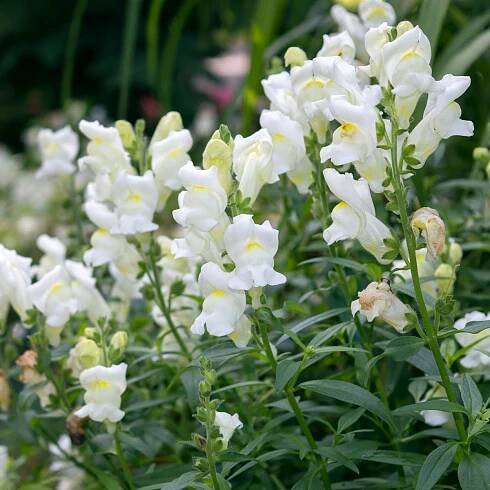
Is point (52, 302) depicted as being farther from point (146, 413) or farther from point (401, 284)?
point (401, 284)

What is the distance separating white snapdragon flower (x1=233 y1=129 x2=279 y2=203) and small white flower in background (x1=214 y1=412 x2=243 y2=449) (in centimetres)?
28

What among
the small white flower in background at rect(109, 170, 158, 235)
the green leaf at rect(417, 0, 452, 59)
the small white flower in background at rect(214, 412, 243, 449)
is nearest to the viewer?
the small white flower in background at rect(214, 412, 243, 449)

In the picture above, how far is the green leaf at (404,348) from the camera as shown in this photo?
4.26 ft

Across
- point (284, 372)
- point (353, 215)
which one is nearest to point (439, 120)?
point (353, 215)

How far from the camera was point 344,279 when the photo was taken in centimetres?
150

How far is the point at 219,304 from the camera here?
1325 millimetres

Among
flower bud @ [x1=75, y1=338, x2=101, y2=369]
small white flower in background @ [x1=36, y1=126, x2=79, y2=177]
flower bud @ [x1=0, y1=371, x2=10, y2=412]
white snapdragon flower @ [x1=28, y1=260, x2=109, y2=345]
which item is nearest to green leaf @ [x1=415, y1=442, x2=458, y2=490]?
flower bud @ [x1=75, y1=338, x2=101, y2=369]

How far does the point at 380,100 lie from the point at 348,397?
369 millimetres

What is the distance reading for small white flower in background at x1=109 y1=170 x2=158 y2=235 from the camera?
5.15 ft

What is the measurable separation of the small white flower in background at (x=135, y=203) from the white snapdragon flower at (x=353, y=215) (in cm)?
33

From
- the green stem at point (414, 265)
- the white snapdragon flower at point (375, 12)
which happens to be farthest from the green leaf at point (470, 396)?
the white snapdragon flower at point (375, 12)

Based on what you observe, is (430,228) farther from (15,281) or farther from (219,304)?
(15,281)

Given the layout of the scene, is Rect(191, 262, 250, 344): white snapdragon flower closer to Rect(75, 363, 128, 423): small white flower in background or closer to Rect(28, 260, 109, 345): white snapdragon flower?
Rect(75, 363, 128, 423): small white flower in background

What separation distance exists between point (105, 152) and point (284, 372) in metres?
0.52
